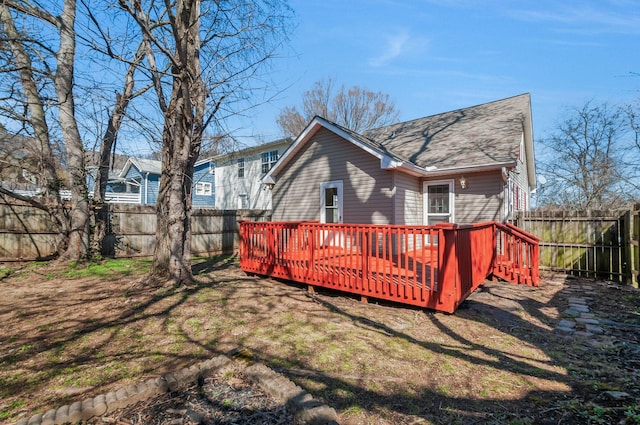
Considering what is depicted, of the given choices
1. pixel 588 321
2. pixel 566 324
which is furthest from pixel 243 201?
pixel 588 321

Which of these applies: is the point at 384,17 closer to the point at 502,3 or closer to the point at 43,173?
the point at 502,3

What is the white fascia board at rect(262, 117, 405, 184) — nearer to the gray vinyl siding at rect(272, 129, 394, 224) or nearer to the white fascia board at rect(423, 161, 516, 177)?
the gray vinyl siding at rect(272, 129, 394, 224)

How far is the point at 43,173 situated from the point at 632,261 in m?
15.7

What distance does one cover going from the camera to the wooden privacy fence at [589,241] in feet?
22.7

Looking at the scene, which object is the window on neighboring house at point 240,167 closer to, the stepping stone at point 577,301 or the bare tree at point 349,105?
the bare tree at point 349,105

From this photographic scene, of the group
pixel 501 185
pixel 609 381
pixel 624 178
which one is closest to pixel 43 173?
pixel 609 381

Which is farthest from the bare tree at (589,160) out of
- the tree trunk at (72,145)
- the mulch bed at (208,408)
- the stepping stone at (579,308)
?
the tree trunk at (72,145)

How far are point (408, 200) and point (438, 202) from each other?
4.40ft

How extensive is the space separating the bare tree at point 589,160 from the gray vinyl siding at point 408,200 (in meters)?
12.0

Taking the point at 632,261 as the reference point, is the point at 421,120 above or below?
above

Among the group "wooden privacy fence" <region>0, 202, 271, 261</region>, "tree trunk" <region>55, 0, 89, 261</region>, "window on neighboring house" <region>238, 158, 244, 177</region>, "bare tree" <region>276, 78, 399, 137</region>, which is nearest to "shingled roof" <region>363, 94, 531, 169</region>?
Result: "wooden privacy fence" <region>0, 202, 271, 261</region>

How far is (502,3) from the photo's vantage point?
27.6 ft

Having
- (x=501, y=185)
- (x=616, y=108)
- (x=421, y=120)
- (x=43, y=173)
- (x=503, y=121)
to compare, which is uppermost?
(x=616, y=108)

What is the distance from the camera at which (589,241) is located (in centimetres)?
764
